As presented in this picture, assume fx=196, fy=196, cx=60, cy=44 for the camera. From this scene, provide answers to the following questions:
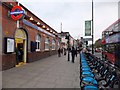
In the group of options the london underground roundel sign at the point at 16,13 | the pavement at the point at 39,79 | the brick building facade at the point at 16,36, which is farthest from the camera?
the london underground roundel sign at the point at 16,13

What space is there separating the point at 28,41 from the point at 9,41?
5146mm

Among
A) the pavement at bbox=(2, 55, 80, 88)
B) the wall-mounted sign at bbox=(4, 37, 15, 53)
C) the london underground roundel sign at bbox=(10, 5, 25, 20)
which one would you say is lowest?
the pavement at bbox=(2, 55, 80, 88)

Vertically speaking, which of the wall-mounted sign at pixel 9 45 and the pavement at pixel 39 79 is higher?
the wall-mounted sign at pixel 9 45

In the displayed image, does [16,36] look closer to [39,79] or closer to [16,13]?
[16,13]

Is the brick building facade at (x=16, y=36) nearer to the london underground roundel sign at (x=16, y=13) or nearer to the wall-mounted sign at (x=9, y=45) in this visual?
the wall-mounted sign at (x=9, y=45)

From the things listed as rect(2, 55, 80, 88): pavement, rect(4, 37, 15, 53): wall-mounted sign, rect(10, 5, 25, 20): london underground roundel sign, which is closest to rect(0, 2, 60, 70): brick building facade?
rect(4, 37, 15, 53): wall-mounted sign

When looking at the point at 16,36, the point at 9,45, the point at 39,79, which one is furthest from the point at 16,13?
the point at 39,79

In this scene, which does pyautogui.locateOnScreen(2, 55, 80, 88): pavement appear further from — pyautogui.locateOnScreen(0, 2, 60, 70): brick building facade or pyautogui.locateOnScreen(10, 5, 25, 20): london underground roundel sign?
pyautogui.locateOnScreen(10, 5, 25, 20): london underground roundel sign

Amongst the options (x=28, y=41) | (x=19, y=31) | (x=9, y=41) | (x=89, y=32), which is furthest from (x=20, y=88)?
(x=89, y=32)

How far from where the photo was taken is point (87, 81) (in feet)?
15.6

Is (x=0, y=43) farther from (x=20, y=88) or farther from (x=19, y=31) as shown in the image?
(x=20, y=88)

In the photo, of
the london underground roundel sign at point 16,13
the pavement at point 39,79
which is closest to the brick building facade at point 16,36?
the london underground roundel sign at point 16,13

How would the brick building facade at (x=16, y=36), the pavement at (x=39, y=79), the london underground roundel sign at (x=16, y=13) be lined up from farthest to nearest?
the london underground roundel sign at (x=16, y=13)
the brick building facade at (x=16, y=36)
the pavement at (x=39, y=79)

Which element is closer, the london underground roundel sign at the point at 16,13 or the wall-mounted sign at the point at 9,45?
the wall-mounted sign at the point at 9,45
